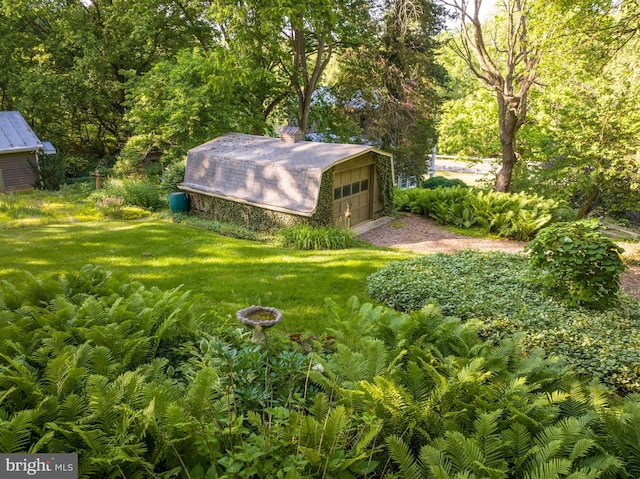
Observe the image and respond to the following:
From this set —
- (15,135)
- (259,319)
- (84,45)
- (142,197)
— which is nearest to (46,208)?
(142,197)

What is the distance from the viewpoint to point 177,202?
1766 centimetres

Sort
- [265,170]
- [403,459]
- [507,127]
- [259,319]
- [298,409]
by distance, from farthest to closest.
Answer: [507,127]
[265,170]
[259,319]
[298,409]
[403,459]

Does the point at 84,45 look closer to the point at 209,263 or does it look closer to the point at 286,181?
the point at 286,181

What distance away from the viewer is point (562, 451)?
3414 mm

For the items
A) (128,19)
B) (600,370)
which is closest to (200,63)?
(128,19)

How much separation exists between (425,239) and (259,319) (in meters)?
11.0

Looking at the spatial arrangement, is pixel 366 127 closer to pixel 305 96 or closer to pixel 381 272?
pixel 305 96

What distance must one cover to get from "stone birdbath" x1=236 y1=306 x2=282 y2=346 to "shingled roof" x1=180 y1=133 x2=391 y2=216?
8970mm

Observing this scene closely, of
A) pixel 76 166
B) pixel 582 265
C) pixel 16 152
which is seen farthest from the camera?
pixel 76 166

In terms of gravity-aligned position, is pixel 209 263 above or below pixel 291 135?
below

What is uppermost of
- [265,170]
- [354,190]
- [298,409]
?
[265,170]

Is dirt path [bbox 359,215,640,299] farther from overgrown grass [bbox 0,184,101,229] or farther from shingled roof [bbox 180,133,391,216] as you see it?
overgrown grass [bbox 0,184,101,229]

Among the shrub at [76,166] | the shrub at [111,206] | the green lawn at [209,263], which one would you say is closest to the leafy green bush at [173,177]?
the shrub at [111,206]

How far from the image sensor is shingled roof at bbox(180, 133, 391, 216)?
46.7ft
